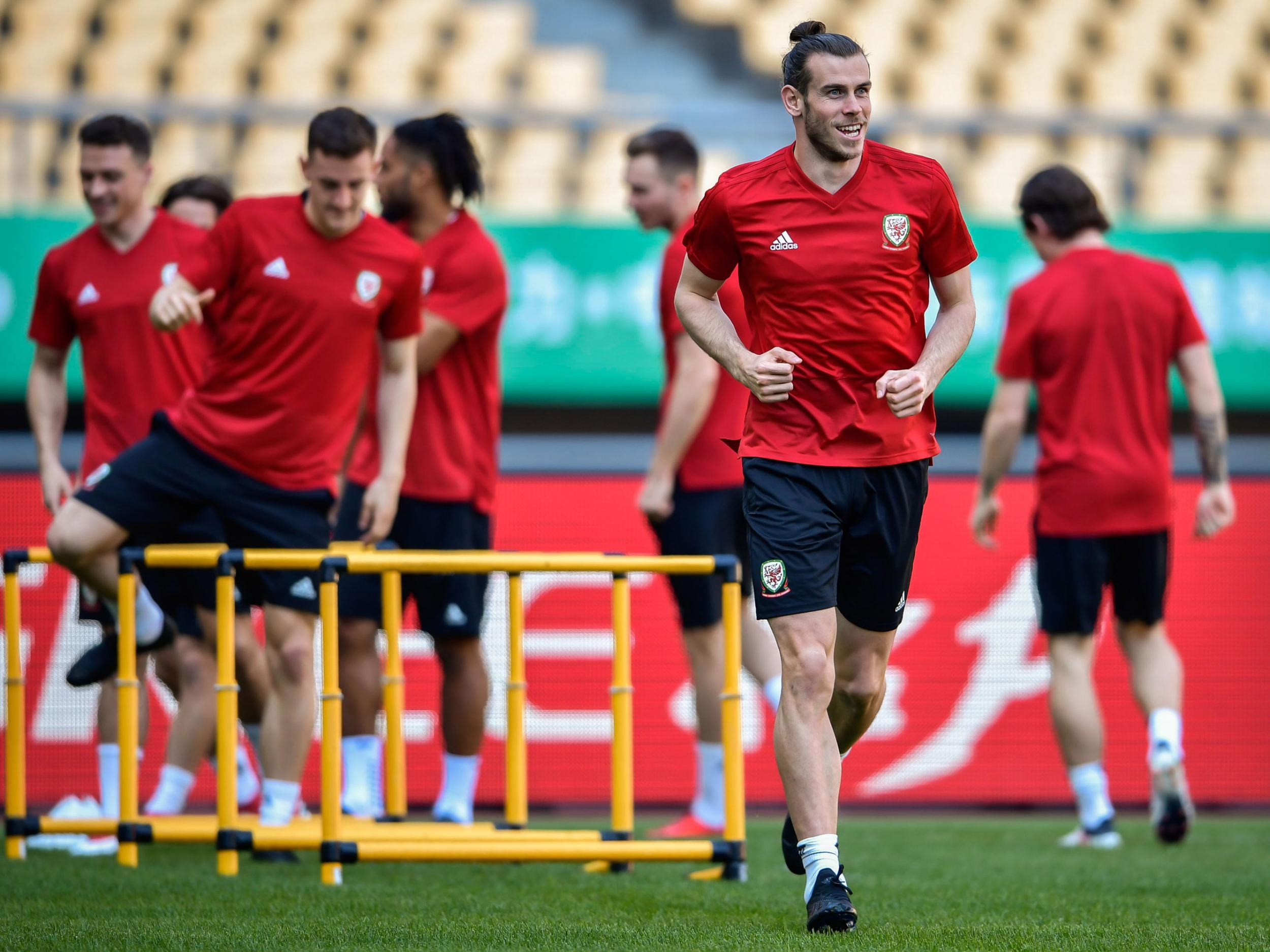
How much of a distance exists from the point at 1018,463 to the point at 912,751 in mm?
1608

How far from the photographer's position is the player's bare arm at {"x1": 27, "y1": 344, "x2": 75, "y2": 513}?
602cm

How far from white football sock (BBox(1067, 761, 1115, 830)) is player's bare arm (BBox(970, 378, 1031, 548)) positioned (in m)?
0.94

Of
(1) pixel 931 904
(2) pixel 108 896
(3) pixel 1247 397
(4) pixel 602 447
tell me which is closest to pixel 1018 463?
(3) pixel 1247 397

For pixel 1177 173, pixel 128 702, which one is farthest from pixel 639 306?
pixel 128 702

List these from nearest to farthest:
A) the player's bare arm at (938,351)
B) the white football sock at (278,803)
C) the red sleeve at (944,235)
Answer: the player's bare arm at (938,351) → the red sleeve at (944,235) → the white football sock at (278,803)

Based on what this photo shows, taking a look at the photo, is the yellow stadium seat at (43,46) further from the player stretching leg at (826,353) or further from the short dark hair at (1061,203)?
the player stretching leg at (826,353)

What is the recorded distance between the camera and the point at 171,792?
233 inches

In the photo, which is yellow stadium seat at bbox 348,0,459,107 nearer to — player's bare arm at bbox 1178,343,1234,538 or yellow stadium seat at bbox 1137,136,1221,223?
yellow stadium seat at bbox 1137,136,1221,223

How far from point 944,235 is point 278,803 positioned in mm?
2779

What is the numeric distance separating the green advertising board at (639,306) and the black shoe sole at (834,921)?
215 inches

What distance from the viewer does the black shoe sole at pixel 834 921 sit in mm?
3953

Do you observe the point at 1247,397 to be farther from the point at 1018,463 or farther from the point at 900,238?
the point at 900,238

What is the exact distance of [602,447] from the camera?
9016 millimetres

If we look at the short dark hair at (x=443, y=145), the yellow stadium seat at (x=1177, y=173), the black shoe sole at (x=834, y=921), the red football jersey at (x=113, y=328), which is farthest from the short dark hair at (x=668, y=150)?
the yellow stadium seat at (x=1177, y=173)
